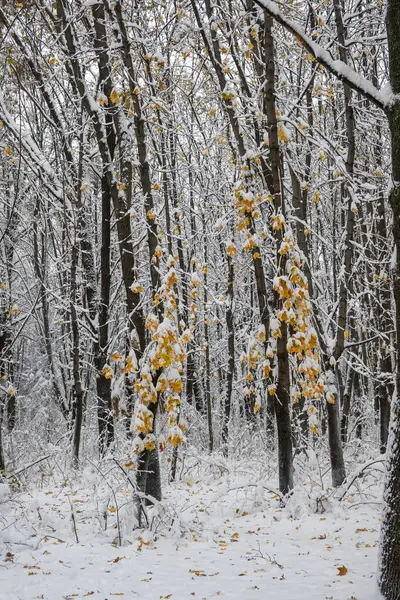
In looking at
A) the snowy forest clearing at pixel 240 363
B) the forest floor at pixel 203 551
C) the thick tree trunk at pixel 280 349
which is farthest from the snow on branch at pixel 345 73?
the forest floor at pixel 203 551

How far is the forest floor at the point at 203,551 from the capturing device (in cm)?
380

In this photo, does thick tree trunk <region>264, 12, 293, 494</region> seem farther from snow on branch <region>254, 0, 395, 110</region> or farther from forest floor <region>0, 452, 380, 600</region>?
snow on branch <region>254, 0, 395, 110</region>

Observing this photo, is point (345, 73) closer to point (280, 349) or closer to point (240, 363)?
point (280, 349)

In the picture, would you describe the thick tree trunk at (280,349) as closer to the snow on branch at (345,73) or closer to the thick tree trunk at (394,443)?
the snow on branch at (345,73)

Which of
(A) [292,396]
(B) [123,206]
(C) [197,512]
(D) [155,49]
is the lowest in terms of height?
(C) [197,512]

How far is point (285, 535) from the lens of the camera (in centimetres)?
530

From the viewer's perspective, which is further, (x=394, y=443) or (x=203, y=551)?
(x=203, y=551)

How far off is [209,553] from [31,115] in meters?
10.8

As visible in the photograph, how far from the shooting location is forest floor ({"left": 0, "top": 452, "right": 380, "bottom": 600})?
12.5ft

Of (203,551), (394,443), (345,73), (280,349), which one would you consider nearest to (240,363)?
(280,349)

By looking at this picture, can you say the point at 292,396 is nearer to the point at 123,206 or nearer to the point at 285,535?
the point at 285,535

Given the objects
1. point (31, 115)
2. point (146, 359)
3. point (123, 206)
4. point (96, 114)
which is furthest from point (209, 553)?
point (31, 115)

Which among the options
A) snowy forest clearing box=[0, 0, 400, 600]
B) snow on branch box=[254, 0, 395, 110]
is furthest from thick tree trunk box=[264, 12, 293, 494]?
snow on branch box=[254, 0, 395, 110]

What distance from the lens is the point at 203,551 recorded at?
486 cm
